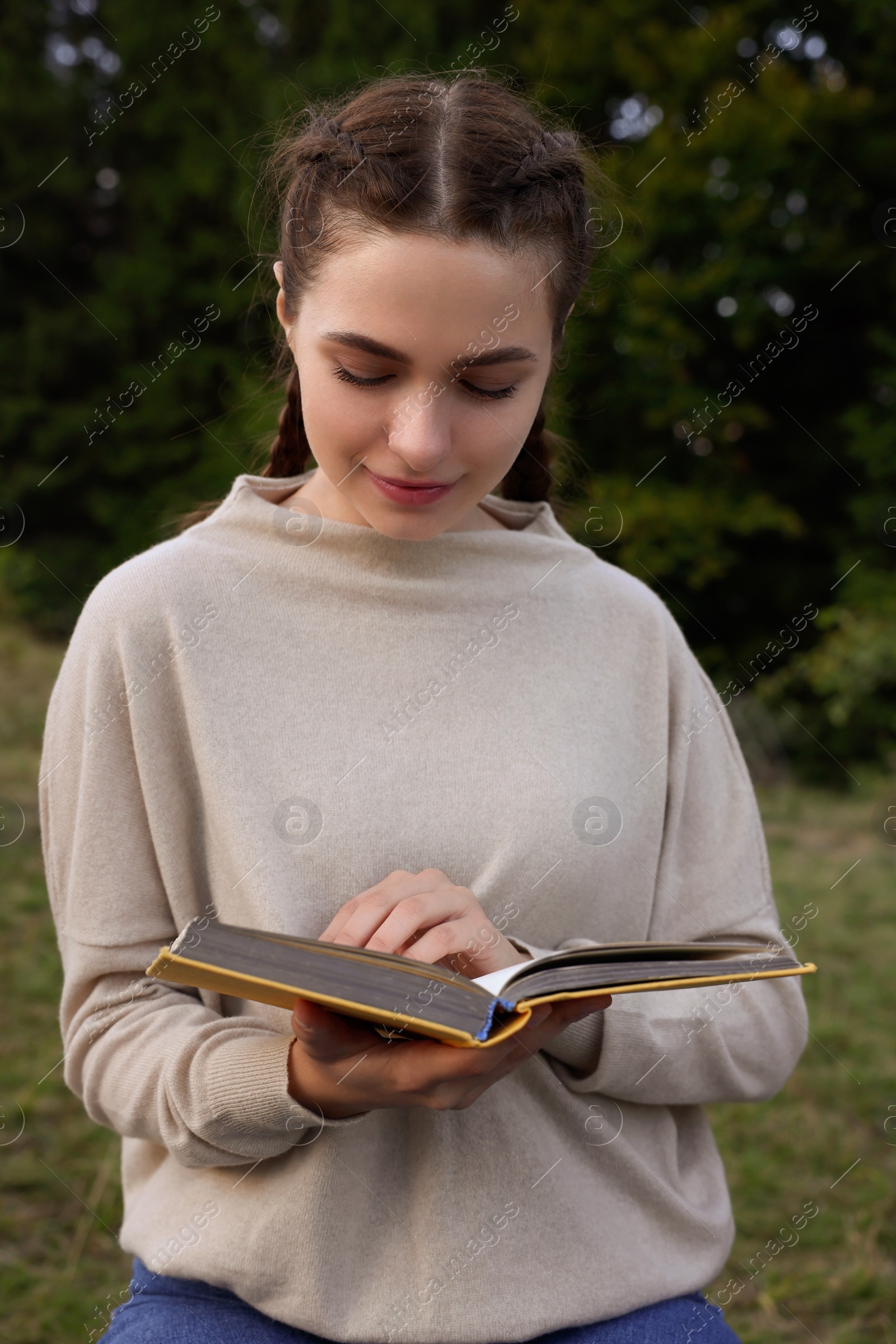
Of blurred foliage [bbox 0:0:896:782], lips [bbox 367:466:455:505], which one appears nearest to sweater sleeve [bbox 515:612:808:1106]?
lips [bbox 367:466:455:505]

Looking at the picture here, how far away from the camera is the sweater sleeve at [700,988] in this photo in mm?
1413

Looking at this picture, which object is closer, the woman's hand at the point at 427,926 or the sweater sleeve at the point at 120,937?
the woman's hand at the point at 427,926

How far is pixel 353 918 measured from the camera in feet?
3.89

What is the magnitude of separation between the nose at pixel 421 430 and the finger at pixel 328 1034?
60cm

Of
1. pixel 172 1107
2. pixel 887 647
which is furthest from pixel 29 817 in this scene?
pixel 887 647

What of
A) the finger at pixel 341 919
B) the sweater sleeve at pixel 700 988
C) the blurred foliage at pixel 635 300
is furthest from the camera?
the blurred foliage at pixel 635 300

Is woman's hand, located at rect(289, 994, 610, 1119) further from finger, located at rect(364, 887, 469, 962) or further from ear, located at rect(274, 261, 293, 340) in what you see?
ear, located at rect(274, 261, 293, 340)

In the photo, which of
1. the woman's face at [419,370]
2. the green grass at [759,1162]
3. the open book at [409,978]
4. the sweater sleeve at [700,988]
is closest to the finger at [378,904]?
the open book at [409,978]

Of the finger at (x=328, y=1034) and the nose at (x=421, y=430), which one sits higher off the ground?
the nose at (x=421, y=430)

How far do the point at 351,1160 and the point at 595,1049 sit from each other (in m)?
0.32

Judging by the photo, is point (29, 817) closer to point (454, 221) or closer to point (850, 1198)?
point (850, 1198)

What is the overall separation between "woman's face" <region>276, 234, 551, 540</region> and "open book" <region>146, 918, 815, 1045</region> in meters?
0.57

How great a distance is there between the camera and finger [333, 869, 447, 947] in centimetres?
117

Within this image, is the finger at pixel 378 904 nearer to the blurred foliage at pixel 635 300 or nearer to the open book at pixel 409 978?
the open book at pixel 409 978
